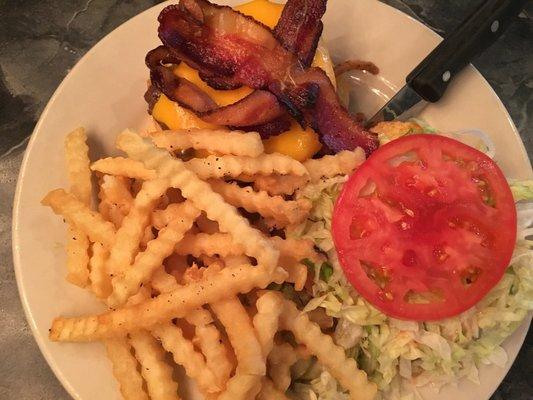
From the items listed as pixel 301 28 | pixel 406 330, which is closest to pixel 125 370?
pixel 406 330

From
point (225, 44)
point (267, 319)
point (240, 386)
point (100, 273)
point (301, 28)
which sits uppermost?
point (301, 28)

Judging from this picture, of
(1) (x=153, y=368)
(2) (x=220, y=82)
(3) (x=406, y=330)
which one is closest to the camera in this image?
(1) (x=153, y=368)

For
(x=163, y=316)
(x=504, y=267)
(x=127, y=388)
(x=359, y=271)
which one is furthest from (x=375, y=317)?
(x=127, y=388)

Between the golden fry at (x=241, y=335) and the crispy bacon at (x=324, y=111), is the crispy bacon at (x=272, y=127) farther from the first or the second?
the golden fry at (x=241, y=335)

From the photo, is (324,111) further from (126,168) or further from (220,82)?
(126,168)

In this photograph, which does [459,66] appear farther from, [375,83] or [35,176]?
[35,176]

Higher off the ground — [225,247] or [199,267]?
[225,247]
